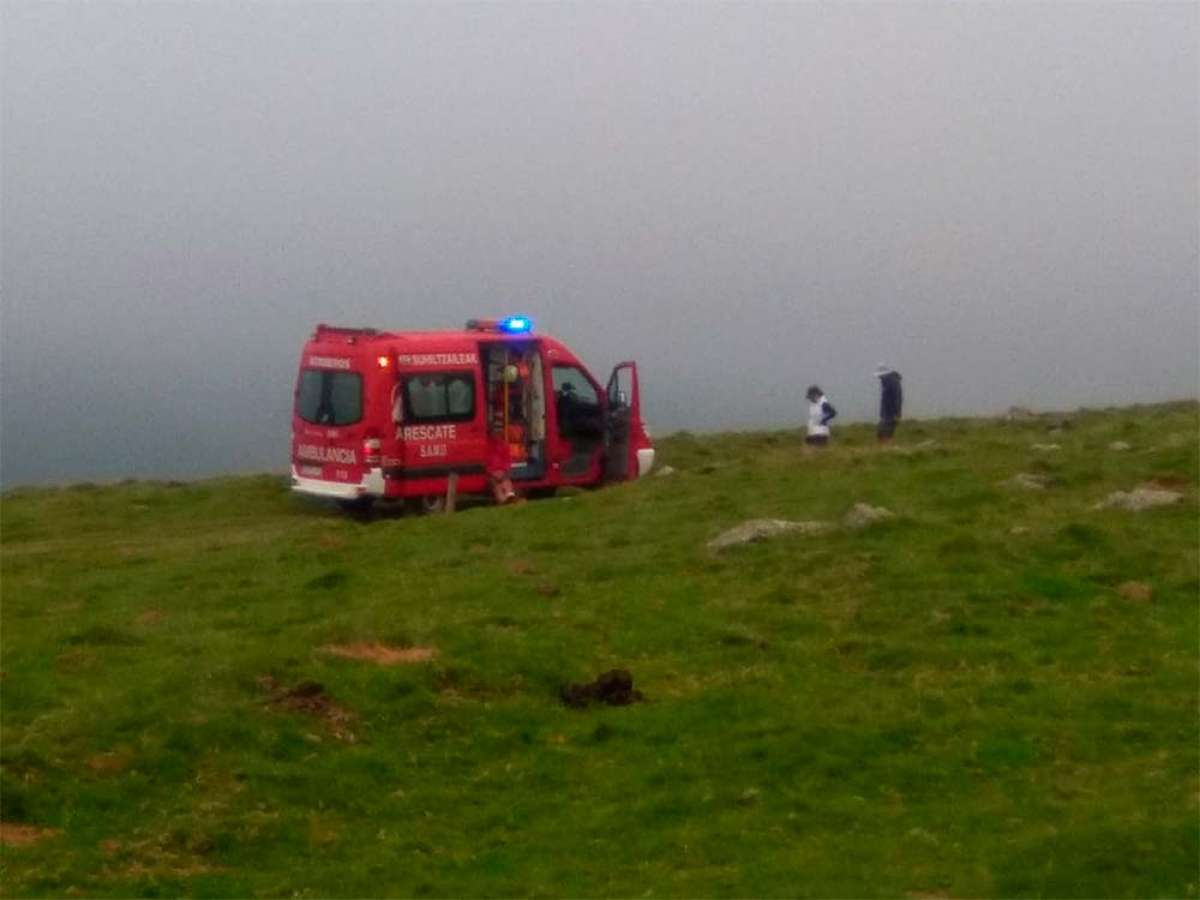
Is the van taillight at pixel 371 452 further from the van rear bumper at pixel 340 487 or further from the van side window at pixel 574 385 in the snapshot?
the van side window at pixel 574 385

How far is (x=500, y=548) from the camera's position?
22547mm

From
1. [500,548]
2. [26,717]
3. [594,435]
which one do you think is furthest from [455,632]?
[594,435]

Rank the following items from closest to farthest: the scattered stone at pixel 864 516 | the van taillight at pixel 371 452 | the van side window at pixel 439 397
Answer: the scattered stone at pixel 864 516
the van taillight at pixel 371 452
the van side window at pixel 439 397

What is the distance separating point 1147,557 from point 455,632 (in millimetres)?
7005

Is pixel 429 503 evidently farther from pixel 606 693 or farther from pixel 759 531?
pixel 606 693

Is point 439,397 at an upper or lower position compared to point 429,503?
upper

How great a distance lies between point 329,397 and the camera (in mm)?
28688

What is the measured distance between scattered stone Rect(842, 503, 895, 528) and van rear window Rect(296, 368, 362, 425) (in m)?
9.26

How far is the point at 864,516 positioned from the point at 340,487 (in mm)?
9978

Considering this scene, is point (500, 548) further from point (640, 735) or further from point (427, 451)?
point (640, 735)

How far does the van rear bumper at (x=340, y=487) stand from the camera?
91.5 ft

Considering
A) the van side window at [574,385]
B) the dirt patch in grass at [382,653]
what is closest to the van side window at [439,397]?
the van side window at [574,385]

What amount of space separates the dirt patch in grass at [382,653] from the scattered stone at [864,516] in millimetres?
6097

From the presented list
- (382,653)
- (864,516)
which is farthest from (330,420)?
(382,653)
